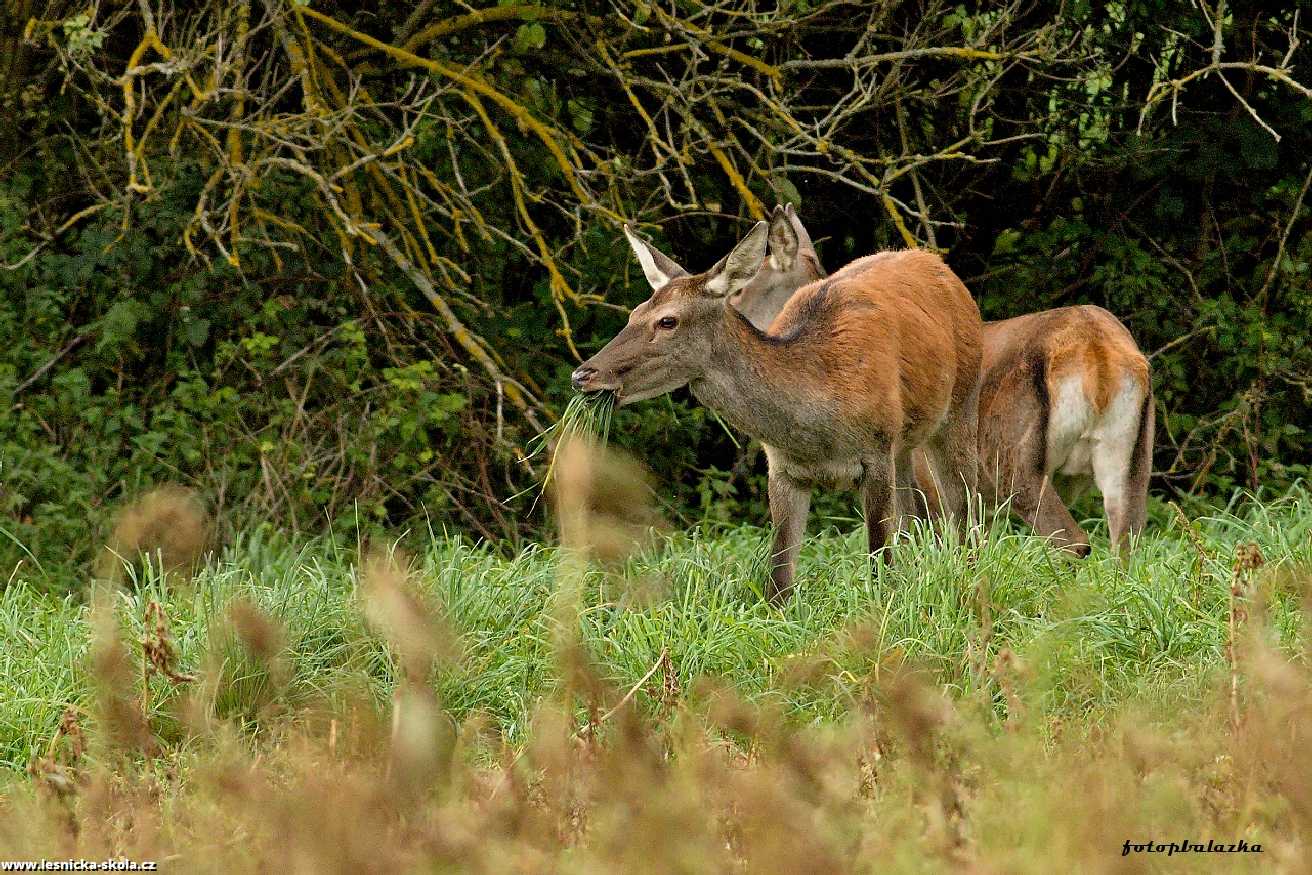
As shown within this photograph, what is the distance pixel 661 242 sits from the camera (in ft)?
32.8

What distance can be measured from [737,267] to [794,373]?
1.43 feet

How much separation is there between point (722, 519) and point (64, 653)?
399 centimetres

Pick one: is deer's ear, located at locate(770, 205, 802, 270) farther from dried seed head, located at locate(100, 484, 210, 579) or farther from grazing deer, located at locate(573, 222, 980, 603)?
dried seed head, located at locate(100, 484, 210, 579)

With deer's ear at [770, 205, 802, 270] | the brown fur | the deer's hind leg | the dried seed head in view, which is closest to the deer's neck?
the deer's hind leg

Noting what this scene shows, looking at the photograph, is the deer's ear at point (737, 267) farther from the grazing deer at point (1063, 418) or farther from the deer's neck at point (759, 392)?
the grazing deer at point (1063, 418)

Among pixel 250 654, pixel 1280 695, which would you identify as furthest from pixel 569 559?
pixel 1280 695

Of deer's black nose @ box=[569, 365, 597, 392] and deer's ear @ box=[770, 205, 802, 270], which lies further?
deer's ear @ box=[770, 205, 802, 270]

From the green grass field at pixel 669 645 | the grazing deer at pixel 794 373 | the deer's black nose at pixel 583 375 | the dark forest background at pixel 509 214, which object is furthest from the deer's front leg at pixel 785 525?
the dark forest background at pixel 509 214

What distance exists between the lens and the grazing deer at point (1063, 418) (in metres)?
7.91

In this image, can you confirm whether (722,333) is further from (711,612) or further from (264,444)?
(264,444)

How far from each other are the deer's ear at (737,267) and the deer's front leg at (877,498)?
78 cm

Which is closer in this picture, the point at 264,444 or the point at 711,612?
the point at 711,612

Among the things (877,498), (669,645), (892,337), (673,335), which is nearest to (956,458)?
(892,337)

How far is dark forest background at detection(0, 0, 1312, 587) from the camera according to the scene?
834 cm
